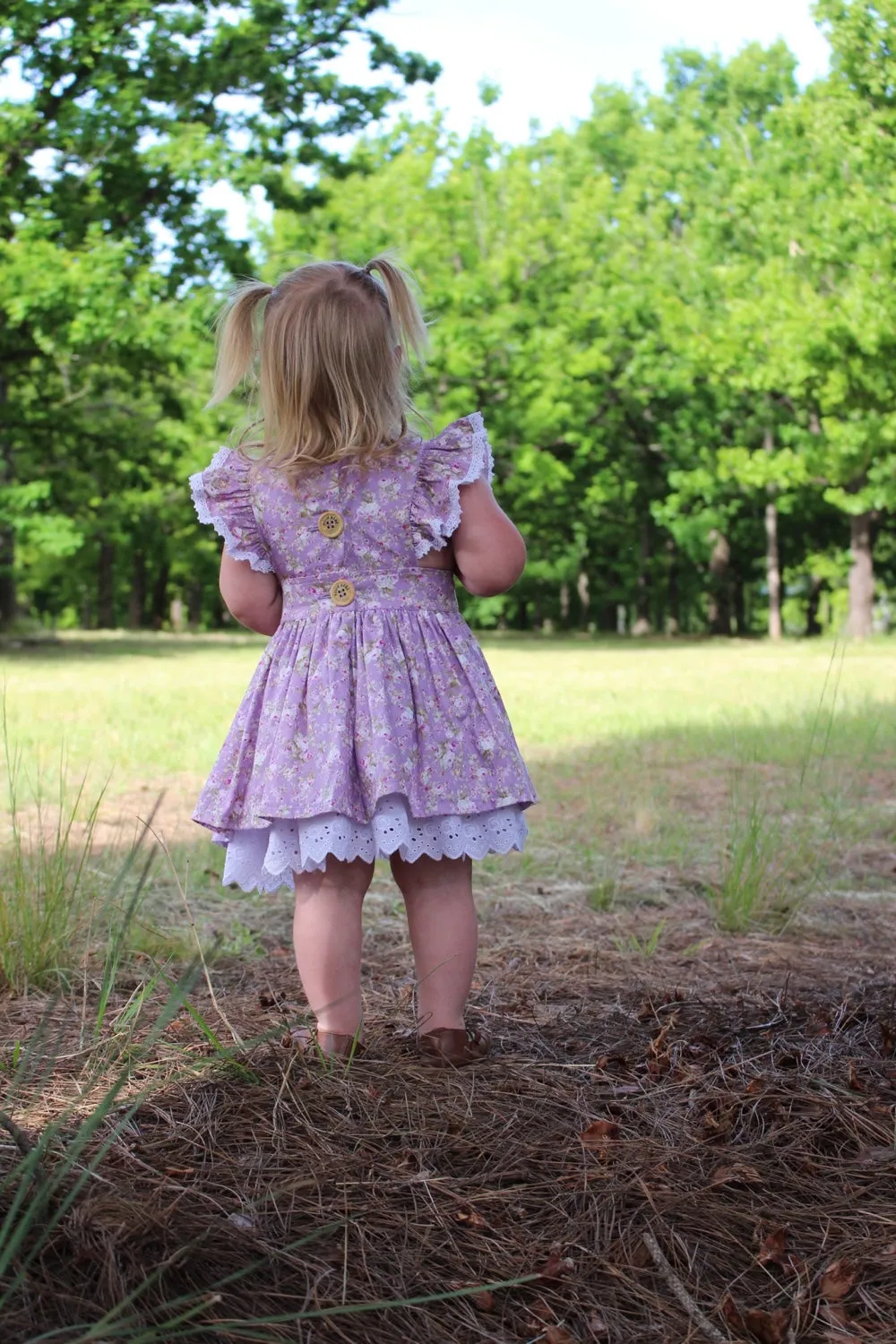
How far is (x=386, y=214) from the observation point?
3027cm

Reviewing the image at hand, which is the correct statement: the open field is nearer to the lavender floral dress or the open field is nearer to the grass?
the grass

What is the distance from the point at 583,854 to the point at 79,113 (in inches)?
553

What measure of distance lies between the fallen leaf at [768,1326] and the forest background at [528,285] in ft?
48.7

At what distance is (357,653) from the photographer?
9.02 feet

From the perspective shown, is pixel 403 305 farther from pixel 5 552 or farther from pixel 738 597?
pixel 738 597

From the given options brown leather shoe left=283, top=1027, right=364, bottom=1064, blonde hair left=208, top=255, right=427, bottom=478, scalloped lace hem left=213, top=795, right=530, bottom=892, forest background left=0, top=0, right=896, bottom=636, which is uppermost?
forest background left=0, top=0, right=896, bottom=636

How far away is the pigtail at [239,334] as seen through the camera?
2893mm

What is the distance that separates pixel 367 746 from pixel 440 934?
0.42 m

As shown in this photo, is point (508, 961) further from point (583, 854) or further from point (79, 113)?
point (79, 113)

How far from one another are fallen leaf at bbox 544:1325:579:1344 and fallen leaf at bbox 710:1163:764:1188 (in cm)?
47

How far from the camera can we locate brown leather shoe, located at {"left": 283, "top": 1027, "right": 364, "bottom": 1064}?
255 cm

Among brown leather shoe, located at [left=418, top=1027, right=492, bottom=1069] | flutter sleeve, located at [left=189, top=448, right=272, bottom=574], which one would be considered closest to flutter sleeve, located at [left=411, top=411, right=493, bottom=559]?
flutter sleeve, located at [left=189, top=448, right=272, bottom=574]

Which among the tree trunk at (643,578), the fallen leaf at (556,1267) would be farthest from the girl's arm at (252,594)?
the tree trunk at (643,578)

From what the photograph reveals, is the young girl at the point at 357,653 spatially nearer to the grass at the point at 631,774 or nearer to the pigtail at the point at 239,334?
the pigtail at the point at 239,334
